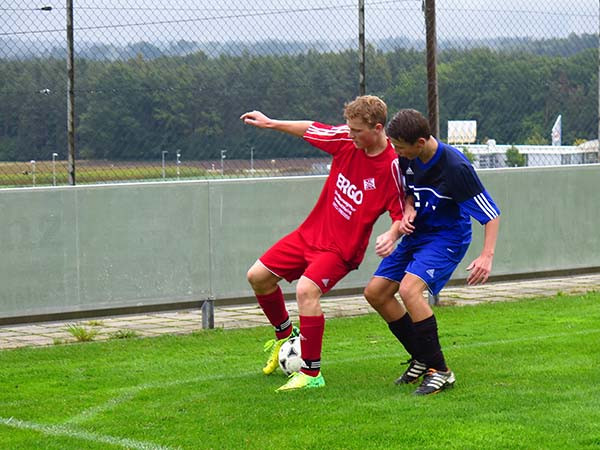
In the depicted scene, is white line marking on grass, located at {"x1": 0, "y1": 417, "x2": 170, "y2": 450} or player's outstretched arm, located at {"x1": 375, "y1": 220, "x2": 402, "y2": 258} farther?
player's outstretched arm, located at {"x1": 375, "y1": 220, "x2": 402, "y2": 258}

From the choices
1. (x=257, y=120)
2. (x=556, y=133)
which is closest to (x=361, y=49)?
(x=556, y=133)

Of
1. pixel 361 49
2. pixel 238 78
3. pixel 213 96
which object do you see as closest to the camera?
pixel 213 96

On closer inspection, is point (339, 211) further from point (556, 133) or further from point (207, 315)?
point (556, 133)

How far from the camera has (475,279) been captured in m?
7.32

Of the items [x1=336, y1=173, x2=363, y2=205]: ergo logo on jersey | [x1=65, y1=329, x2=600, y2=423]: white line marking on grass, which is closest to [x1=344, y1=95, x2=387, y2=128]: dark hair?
[x1=336, y1=173, x2=363, y2=205]: ergo logo on jersey

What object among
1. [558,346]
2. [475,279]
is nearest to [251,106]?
[558,346]

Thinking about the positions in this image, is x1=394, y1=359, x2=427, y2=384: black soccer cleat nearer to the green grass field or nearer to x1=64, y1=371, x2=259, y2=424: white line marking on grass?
the green grass field

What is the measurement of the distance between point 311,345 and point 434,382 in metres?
0.81

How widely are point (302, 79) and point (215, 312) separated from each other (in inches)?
95.9

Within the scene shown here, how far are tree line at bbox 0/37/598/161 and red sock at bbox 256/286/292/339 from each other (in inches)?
134

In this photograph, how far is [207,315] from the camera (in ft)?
35.4

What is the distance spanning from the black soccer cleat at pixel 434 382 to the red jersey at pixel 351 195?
2.93 ft

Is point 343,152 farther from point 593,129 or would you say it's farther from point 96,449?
point 593,129

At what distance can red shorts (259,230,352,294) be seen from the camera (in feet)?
25.1
